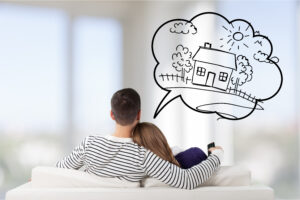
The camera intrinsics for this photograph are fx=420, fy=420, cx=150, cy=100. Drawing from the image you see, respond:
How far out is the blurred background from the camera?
4000 mm

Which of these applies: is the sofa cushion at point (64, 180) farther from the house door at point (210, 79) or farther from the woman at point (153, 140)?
the house door at point (210, 79)

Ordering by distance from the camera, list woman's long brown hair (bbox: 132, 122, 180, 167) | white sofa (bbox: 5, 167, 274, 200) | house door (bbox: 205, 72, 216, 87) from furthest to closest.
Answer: house door (bbox: 205, 72, 216, 87), woman's long brown hair (bbox: 132, 122, 180, 167), white sofa (bbox: 5, 167, 274, 200)

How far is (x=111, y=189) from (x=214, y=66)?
2.43 metres

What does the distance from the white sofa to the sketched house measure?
7.10ft

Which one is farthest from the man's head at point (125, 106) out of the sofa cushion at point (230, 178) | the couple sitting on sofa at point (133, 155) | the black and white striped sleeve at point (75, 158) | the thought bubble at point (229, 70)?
the thought bubble at point (229, 70)

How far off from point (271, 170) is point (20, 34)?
9.81ft

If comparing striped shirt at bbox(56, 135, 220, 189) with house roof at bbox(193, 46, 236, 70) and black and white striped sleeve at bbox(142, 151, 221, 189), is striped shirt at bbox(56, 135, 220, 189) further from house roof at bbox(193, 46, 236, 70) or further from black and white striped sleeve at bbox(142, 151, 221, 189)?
house roof at bbox(193, 46, 236, 70)

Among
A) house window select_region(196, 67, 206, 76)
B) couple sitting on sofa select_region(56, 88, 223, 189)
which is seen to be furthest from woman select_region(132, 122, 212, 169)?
house window select_region(196, 67, 206, 76)

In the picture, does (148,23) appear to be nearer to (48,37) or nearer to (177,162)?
(48,37)

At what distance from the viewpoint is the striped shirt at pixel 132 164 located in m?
1.81

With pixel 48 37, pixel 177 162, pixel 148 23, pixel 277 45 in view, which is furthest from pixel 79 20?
pixel 177 162

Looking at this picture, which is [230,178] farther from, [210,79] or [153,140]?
[210,79]

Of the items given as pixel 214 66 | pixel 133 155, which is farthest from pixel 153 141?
pixel 214 66

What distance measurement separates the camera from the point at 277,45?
159 inches
